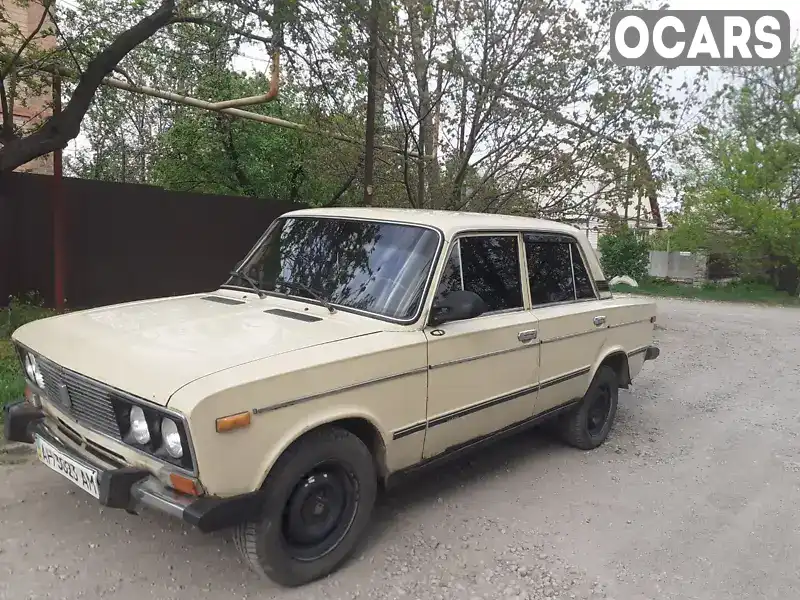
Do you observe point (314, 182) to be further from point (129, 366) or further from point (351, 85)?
point (129, 366)

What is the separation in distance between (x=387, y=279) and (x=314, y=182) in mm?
9431

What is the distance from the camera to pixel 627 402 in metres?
6.96

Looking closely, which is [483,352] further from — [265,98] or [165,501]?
[265,98]

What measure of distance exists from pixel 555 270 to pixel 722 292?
18.9m

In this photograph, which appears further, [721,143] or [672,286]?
[672,286]

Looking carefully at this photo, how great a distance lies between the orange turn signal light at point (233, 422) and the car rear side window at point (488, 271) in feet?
4.67

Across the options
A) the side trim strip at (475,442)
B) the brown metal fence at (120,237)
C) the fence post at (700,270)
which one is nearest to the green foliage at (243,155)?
the brown metal fence at (120,237)

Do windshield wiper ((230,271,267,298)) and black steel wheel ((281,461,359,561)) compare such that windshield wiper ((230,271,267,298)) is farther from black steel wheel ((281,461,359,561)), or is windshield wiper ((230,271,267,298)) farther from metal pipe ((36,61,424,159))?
metal pipe ((36,61,424,159))

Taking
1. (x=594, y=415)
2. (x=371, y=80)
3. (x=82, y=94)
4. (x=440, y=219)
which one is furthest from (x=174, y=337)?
(x=371, y=80)

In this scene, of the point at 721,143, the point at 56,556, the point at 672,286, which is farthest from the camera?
the point at 672,286

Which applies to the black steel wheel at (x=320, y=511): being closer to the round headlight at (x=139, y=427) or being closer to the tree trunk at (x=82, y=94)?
the round headlight at (x=139, y=427)

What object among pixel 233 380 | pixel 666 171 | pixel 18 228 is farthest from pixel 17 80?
pixel 666 171

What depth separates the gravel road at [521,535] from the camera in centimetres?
321

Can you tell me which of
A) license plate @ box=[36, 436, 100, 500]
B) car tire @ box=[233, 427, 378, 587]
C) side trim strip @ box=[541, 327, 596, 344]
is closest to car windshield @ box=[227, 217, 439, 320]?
car tire @ box=[233, 427, 378, 587]
